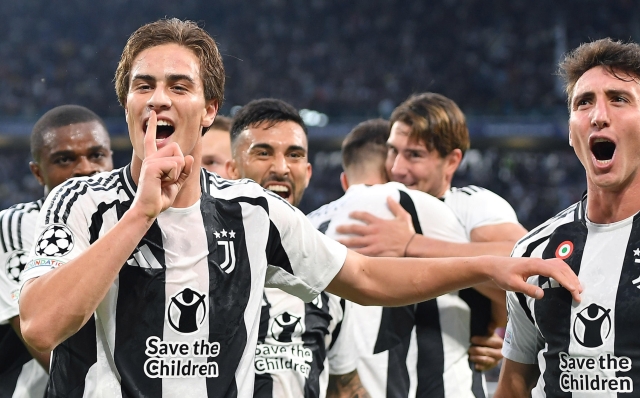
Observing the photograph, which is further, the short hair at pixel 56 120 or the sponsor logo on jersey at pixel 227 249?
the short hair at pixel 56 120

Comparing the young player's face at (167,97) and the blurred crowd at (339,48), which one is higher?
the blurred crowd at (339,48)

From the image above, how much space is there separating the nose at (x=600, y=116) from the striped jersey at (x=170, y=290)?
121 centimetres

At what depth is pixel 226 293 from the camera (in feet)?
9.20

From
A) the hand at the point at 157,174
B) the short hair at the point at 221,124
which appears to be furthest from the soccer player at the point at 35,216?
the hand at the point at 157,174

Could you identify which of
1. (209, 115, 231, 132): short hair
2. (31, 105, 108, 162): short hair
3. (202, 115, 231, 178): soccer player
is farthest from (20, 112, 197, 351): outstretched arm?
(209, 115, 231, 132): short hair

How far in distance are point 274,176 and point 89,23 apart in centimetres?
2428

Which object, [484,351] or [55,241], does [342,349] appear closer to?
[484,351]

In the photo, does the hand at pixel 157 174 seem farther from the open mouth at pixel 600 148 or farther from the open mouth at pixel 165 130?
the open mouth at pixel 600 148

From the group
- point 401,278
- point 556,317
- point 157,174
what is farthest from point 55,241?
point 556,317

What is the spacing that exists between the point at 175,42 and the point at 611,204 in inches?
69.7

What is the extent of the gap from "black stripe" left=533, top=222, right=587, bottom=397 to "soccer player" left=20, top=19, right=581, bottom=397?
0.41ft

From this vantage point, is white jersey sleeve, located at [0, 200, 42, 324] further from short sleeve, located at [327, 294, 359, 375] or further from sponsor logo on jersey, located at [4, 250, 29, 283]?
short sleeve, located at [327, 294, 359, 375]

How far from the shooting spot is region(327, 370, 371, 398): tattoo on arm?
399cm

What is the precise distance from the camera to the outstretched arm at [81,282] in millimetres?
2291
